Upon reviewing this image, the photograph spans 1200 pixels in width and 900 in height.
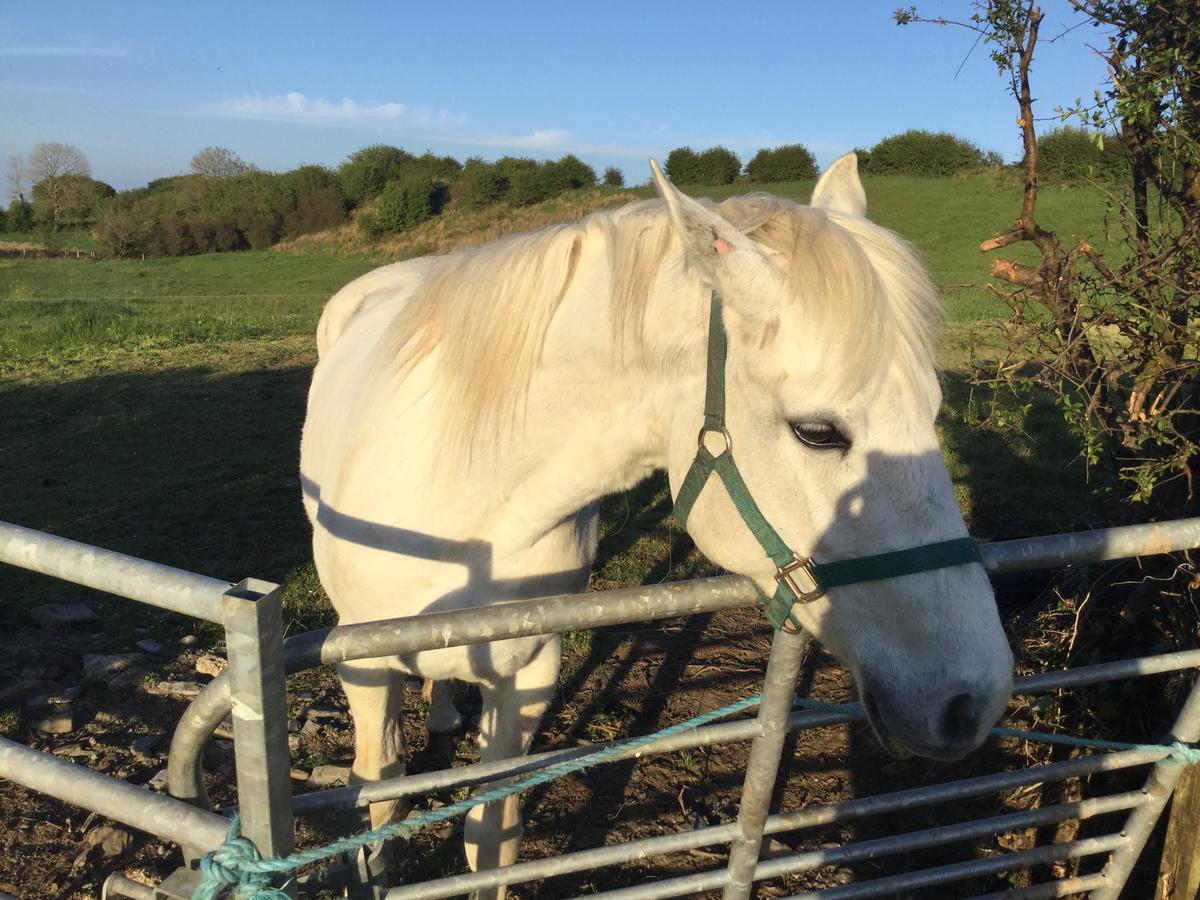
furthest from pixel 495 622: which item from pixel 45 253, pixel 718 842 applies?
pixel 45 253

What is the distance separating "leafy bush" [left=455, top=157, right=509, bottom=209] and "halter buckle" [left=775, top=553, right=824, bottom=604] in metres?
33.0

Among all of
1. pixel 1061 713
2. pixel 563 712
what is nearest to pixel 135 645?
pixel 563 712

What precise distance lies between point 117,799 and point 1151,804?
7.95ft

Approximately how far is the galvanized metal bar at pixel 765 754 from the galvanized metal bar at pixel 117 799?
0.98 meters

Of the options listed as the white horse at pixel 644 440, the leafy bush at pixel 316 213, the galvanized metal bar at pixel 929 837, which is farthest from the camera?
the leafy bush at pixel 316 213

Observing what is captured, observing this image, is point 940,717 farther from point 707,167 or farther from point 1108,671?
point 707,167

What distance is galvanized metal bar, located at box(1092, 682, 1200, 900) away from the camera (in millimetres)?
1971

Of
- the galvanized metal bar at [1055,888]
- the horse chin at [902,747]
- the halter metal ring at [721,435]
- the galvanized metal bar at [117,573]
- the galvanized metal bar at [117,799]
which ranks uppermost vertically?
the halter metal ring at [721,435]

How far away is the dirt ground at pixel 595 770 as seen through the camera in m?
2.96

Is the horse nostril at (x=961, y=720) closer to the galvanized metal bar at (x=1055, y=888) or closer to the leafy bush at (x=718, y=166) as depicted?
the galvanized metal bar at (x=1055, y=888)

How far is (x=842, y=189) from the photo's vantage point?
232 centimetres

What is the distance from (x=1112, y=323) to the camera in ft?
8.70

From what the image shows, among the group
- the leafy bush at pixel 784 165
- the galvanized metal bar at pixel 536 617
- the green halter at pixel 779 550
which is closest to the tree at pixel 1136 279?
the galvanized metal bar at pixel 536 617

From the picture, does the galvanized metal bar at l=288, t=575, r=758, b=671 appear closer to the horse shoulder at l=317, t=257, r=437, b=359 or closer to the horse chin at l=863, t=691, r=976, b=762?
the horse chin at l=863, t=691, r=976, b=762
